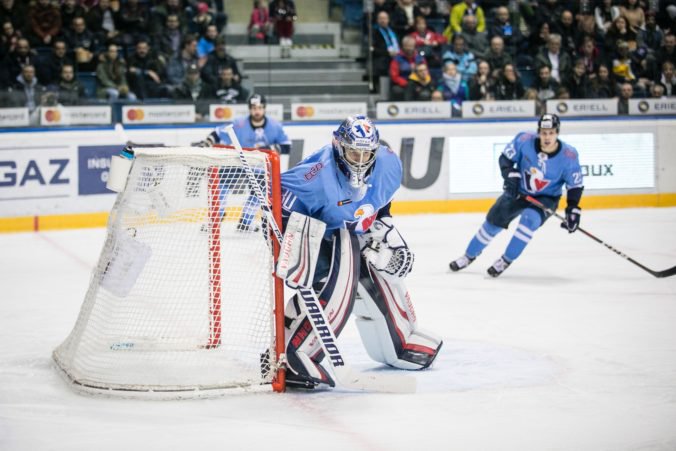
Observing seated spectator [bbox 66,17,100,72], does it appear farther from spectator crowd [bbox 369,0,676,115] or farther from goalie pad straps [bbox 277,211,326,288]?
goalie pad straps [bbox 277,211,326,288]

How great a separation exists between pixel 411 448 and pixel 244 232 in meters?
2.14

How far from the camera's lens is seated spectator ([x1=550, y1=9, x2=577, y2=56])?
434 inches

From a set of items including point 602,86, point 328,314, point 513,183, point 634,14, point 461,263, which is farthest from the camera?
point 634,14

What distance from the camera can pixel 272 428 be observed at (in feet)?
11.4

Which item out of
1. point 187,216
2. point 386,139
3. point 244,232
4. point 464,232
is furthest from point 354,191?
point 386,139

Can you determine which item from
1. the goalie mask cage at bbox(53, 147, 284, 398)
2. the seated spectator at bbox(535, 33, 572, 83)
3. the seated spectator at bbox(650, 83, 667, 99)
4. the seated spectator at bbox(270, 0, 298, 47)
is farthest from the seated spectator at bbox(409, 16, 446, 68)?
the goalie mask cage at bbox(53, 147, 284, 398)

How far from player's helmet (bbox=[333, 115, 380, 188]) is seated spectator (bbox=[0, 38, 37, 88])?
588cm

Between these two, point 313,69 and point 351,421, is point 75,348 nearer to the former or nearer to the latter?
point 351,421

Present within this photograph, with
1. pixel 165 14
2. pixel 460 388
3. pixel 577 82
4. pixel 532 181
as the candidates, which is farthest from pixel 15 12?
pixel 460 388

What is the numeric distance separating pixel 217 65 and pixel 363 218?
19.8 feet

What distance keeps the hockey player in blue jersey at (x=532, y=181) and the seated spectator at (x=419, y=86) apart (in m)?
3.23

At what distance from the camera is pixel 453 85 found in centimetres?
1030

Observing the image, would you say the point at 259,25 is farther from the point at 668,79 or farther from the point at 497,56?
the point at 668,79

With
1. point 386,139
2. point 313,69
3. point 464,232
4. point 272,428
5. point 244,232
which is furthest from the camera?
point 313,69
